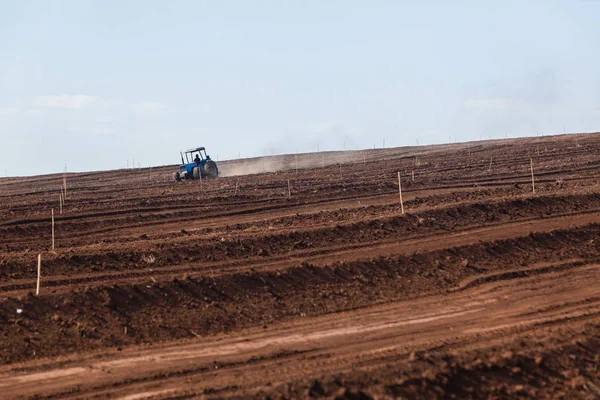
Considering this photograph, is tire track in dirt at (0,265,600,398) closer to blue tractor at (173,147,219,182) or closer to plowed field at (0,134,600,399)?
plowed field at (0,134,600,399)

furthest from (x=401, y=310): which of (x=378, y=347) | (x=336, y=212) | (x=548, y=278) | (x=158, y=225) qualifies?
(x=158, y=225)

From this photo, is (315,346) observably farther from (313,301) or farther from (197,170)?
(197,170)

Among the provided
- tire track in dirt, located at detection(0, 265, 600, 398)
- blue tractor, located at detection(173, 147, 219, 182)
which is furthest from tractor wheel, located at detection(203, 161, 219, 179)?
tire track in dirt, located at detection(0, 265, 600, 398)

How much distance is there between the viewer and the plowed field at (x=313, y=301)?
39.2 ft

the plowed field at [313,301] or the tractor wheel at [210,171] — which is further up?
the tractor wheel at [210,171]

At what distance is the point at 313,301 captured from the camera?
56.2ft

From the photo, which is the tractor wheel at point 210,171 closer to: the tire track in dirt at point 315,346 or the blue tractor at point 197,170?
the blue tractor at point 197,170

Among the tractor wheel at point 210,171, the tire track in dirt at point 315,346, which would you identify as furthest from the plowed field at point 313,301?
the tractor wheel at point 210,171

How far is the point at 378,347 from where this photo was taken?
13719mm

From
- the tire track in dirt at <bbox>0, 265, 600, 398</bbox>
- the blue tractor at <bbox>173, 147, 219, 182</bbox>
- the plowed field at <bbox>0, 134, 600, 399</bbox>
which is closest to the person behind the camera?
the plowed field at <bbox>0, 134, 600, 399</bbox>

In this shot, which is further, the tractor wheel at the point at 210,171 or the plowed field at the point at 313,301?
the tractor wheel at the point at 210,171

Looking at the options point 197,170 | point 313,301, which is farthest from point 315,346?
point 197,170

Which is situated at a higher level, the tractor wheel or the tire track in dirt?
the tractor wheel

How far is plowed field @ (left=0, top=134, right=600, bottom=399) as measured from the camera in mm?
11953
